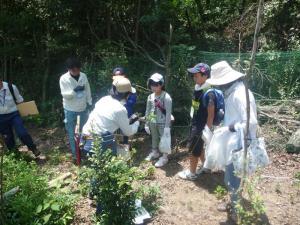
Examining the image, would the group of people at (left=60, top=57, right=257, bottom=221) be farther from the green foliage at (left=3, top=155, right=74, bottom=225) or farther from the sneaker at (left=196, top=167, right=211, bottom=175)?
the green foliage at (left=3, top=155, right=74, bottom=225)

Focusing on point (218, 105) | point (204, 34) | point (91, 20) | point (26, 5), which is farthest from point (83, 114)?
point (204, 34)

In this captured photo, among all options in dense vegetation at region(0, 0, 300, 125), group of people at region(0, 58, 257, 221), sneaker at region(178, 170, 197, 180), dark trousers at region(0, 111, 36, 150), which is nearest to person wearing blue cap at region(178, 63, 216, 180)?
group of people at region(0, 58, 257, 221)

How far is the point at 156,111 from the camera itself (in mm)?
5719

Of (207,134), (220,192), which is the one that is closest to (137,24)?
(207,134)

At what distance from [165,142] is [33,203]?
204 cm

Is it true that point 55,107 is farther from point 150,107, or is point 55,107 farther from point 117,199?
point 117,199

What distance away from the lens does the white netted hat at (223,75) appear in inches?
159

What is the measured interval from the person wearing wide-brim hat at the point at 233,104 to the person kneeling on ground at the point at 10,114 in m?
3.30

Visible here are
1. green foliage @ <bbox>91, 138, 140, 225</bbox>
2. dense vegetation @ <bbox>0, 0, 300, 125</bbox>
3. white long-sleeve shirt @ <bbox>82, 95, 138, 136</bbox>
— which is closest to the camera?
green foliage @ <bbox>91, 138, 140, 225</bbox>

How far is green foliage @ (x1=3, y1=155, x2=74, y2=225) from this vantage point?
4.33m

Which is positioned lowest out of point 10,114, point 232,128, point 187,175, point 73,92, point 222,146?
point 187,175

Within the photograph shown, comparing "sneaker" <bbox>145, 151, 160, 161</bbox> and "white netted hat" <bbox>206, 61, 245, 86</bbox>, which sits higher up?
"white netted hat" <bbox>206, 61, 245, 86</bbox>

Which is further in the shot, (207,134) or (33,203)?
(207,134)

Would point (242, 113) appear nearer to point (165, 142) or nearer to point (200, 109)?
point (200, 109)
